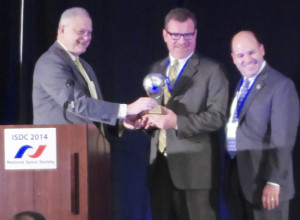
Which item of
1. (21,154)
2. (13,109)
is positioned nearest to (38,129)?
(21,154)

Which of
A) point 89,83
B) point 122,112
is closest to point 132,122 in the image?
point 122,112

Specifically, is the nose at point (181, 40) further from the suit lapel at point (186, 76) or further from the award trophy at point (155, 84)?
the award trophy at point (155, 84)

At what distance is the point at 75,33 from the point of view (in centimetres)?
279

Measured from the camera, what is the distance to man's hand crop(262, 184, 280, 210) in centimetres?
250

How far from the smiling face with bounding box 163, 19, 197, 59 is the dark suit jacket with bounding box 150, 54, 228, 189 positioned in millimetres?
119

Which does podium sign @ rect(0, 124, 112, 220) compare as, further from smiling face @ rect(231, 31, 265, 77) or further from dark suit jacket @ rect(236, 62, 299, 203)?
smiling face @ rect(231, 31, 265, 77)

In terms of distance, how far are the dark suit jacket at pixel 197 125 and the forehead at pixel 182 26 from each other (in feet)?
0.76

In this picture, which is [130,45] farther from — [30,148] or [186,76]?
[30,148]

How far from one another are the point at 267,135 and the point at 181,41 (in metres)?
0.72

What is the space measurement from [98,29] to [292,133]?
1470mm

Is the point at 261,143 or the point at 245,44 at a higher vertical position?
the point at 245,44

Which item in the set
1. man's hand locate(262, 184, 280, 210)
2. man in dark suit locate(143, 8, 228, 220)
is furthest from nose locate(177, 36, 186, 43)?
man's hand locate(262, 184, 280, 210)

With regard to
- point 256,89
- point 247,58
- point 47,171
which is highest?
point 247,58

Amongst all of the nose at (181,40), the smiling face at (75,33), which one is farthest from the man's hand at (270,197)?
→ the smiling face at (75,33)
